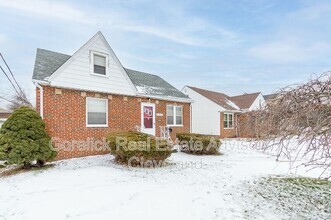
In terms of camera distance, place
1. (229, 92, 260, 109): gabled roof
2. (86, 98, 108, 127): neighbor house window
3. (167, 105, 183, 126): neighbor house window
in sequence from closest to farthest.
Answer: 1. (86, 98, 108, 127): neighbor house window
2. (167, 105, 183, 126): neighbor house window
3. (229, 92, 260, 109): gabled roof

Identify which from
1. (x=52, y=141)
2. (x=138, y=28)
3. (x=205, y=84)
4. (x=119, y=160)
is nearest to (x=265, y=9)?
(x=138, y=28)

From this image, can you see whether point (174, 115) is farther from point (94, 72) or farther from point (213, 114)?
point (213, 114)

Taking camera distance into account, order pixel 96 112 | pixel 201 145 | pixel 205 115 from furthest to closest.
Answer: pixel 205 115
pixel 201 145
pixel 96 112

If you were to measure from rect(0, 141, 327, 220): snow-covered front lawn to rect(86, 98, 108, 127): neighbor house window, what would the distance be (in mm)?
2412

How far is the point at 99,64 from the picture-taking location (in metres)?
10.9

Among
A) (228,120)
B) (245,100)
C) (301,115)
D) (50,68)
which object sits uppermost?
(50,68)

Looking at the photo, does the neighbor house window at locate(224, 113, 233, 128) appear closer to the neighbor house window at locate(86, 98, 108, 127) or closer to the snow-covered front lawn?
the snow-covered front lawn

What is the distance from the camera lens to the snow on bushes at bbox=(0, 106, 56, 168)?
7586 mm

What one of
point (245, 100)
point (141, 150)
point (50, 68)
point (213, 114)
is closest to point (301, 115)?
point (141, 150)

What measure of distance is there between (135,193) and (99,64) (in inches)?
286

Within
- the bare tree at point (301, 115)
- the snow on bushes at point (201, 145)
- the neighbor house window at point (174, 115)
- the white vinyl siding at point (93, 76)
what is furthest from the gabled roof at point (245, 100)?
the bare tree at point (301, 115)

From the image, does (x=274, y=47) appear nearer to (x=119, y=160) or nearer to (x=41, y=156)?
(x=119, y=160)

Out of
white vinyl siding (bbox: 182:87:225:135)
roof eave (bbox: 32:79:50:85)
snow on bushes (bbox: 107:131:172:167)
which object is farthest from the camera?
white vinyl siding (bbox: 182:87:225:135)

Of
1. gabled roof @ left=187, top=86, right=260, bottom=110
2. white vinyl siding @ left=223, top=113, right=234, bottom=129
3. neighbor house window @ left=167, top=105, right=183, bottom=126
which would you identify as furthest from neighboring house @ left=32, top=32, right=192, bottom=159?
gabled roof @ left=187, top=86, right=260, bottom=110
